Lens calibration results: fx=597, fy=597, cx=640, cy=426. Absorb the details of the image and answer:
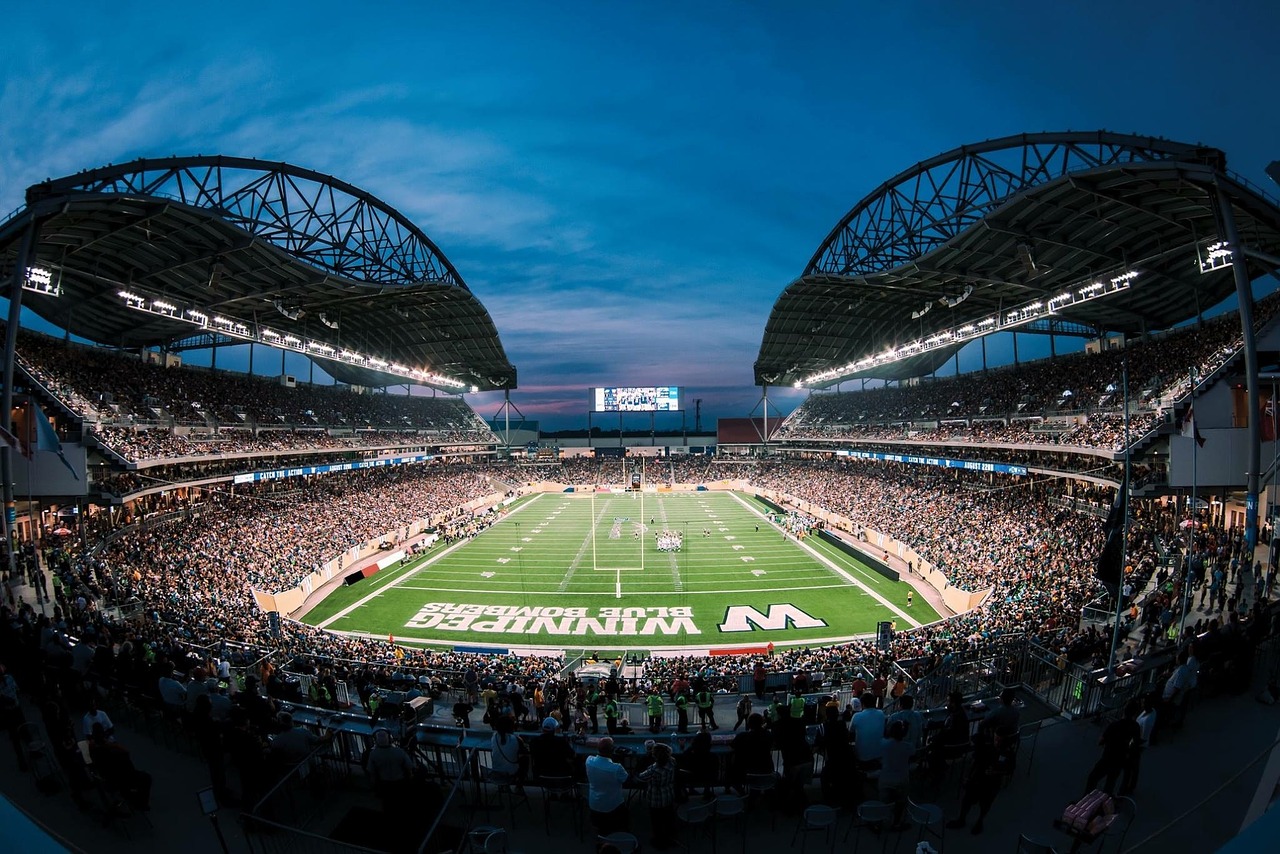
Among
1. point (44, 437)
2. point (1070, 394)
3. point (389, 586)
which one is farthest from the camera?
point (1070, 394)

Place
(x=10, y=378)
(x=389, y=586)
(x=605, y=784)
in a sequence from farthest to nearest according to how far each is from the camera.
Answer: (x=389, y=586) < (x=10, y=378) < (x=605, y=784)

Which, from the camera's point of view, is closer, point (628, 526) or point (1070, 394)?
point (1070, 394)

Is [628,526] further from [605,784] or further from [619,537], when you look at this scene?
[605,784]

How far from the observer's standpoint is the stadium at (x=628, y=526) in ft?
27.8

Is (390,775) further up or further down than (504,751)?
further up

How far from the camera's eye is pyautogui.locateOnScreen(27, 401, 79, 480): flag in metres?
23.0

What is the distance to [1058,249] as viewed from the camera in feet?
105

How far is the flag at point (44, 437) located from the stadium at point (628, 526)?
0.14 metres

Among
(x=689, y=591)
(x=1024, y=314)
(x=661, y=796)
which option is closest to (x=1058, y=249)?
(x=1024, y=314)

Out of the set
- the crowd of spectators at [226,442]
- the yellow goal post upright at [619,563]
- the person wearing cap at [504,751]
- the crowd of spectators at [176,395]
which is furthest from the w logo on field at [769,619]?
Answer: the crowd of spectators at [176,395]

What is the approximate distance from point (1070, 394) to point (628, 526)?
1203 inches

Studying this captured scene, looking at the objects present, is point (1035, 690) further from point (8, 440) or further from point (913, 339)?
point (913, 339)

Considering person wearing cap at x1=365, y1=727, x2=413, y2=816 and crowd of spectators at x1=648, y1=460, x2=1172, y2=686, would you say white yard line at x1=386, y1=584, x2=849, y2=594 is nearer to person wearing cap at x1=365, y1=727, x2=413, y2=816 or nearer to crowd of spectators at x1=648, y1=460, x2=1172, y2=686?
crowd of spectators at x1=648, y1=460, x2=1172, y2=686

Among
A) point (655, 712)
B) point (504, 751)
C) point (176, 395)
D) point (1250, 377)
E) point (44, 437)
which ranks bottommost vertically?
point (655, 712)
